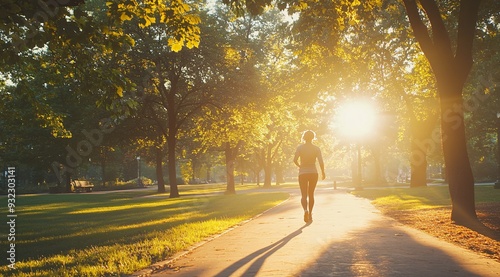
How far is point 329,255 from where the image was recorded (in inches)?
275

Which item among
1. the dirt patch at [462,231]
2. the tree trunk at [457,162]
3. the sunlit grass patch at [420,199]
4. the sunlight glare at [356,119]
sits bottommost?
the sunlit grass patch at [420,199]

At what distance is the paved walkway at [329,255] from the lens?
5.84 m

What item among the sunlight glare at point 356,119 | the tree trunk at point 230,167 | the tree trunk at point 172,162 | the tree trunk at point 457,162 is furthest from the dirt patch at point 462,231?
the tree trunk at point 230,167

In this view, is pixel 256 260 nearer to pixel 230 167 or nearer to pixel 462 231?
pixel 462 231

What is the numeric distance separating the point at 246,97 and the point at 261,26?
17005 millimetres

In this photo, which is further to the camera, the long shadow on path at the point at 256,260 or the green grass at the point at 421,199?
the green grass at the point at 421,199

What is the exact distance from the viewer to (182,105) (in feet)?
104

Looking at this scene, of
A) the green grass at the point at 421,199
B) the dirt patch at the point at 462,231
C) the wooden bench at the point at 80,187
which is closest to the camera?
the dirt patch at the point at 462,231

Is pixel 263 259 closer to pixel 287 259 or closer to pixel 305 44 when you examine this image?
pixel 287 259

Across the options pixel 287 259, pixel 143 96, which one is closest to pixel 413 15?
pixel 287 259

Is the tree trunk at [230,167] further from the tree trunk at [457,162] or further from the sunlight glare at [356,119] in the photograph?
the tree trunk at [457,162]

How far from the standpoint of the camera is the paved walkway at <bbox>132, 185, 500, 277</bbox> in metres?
5.84

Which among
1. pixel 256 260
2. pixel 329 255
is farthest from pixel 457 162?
pixel 256 260

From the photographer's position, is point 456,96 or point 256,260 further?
point 456,96
